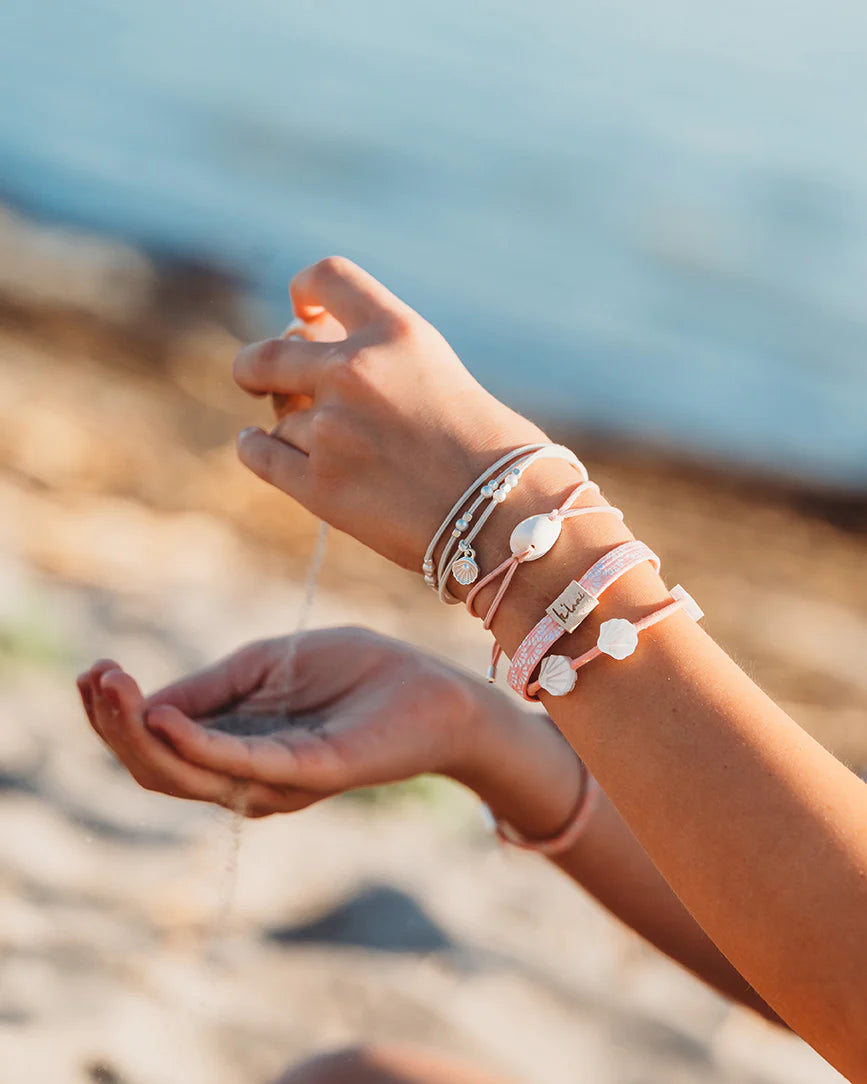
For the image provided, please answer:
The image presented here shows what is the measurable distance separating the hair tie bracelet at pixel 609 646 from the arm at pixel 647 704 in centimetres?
1

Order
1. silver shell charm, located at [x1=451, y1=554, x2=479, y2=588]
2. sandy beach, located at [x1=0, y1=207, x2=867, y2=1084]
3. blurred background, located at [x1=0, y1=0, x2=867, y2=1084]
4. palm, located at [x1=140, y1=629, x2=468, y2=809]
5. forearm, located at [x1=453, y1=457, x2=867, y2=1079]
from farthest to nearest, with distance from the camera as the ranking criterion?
blurred background, located at [x1=0, y1=0, x2=867, y2=1084]
sandy beach, located at [x1=0, y1=207, x2=867, y2=1084]
palm, located at [x1=140, y1=629, x2=468, y2=809]
silver shell charm, located at [x1=451, y1=554, x2=479, y2=588]
forearm, located at [x1=453, y1=457, x2=867, y2=1079]

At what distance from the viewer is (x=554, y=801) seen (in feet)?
5.76

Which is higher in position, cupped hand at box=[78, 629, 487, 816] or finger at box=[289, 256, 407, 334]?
finger at box=[289, 256, 407, 334]

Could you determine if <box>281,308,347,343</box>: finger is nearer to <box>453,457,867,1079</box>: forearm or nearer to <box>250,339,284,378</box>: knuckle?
<box>250,339,284,378</box>: knuckle

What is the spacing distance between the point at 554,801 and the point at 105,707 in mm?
722

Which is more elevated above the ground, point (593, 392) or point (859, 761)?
point (593, 392)

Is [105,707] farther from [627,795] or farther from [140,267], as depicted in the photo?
[140,267]

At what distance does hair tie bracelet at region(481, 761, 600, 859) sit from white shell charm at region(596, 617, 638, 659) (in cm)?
75

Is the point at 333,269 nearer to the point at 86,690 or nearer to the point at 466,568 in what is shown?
the point at 466,568

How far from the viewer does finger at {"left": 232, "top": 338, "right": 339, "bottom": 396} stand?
1308 mm

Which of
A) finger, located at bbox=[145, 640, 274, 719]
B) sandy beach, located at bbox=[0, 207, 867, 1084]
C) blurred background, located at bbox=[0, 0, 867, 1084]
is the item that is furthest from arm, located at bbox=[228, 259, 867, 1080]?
blurred background, located at bbox=[0, 0, 867, 1084]

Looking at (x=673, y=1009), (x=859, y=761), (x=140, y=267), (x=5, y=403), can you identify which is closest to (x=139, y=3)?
(x=140, y=267)

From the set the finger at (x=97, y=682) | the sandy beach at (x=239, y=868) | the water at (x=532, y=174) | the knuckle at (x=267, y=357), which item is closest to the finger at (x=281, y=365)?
the knuckle at (x=267, y=357)

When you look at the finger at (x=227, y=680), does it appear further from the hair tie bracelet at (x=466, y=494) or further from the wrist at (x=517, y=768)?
the hair tie bracelet at (x=466, y=494)
